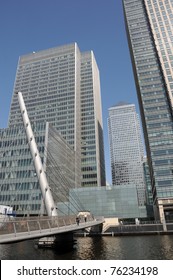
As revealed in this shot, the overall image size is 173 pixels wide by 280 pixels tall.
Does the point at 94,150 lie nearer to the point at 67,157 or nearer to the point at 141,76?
the point at 67,157

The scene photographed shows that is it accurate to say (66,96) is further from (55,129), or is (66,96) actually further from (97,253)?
(97,253)

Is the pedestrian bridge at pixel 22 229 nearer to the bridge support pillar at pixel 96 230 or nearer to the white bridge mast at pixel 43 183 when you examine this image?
the white bridge mast at pixel 43 183

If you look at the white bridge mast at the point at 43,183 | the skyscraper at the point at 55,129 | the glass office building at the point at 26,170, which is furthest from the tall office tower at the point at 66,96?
the white bridge mast at the point at 43,183

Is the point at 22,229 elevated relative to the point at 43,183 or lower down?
lower down

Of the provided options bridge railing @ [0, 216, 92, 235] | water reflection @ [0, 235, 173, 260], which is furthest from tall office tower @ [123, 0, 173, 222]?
bridge railing @ [0, 216, 92, 235]

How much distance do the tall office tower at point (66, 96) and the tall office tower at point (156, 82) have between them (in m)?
42.5

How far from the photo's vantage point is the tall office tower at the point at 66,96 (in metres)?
130

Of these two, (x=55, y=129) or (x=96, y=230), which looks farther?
(x=55, y=129)

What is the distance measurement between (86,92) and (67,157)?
6024 centimetres

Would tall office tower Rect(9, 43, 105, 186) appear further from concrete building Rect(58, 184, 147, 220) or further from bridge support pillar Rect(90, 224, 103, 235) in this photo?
bridge support pillar Rect(90, 224, 103, 235)

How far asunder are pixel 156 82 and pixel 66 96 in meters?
63.8

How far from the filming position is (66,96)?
461 feet

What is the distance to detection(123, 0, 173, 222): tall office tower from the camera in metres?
76.3

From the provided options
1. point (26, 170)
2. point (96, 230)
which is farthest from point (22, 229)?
point (26, 170)
